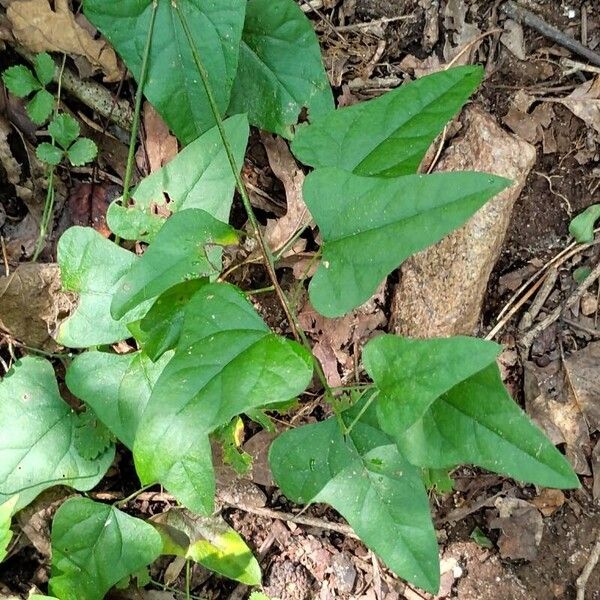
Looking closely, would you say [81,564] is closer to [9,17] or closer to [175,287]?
[175,287]

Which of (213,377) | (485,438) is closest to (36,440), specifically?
(213,377)

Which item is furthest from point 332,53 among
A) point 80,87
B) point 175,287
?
point 175,287

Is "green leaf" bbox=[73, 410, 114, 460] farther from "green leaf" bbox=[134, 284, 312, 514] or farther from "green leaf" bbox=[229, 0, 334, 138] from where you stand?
"green leaf" bbox=[229, 0, 334, 138]

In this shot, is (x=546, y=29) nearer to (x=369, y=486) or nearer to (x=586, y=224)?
(x=586, y=224)

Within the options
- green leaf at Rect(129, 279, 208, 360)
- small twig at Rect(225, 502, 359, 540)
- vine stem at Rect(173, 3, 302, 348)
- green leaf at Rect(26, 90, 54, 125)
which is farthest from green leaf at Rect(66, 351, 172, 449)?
green leaf at Rect(26, 90, 54, 125)

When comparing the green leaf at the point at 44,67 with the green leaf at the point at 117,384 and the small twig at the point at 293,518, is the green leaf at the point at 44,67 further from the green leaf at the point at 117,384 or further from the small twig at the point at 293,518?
the small twig at the point at 293,518

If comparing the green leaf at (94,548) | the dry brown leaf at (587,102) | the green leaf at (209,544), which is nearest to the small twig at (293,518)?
the green leaf at (209,544)
